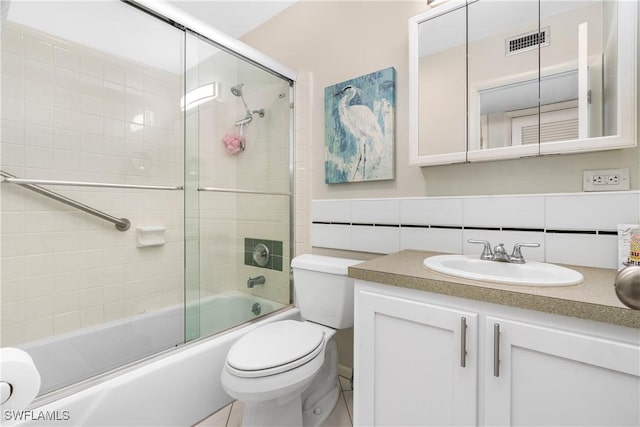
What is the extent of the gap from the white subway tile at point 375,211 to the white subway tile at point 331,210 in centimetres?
4

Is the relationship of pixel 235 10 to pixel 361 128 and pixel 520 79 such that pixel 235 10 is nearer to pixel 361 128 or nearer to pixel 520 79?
pixel 361 128

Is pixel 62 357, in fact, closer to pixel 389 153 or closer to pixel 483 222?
pixel 389 153

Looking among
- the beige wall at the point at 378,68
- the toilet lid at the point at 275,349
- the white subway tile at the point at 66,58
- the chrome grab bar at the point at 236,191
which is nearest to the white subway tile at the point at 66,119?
the white subway tile at the point at 66,58

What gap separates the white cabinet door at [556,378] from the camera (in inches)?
25.7

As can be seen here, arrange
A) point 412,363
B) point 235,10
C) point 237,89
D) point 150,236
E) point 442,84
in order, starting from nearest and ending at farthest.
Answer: point 412,363, point 442,84, point 237,89, point 150,236, point 235,10

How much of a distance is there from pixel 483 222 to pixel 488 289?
0.58 meters

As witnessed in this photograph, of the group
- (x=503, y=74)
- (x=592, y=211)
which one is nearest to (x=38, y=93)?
(x=503, y=74)

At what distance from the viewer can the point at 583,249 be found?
1.09 metres

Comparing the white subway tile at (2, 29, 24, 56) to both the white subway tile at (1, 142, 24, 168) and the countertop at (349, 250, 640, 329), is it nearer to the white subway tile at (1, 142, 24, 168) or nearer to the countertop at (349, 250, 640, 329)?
the white subway tile at (1, 142, 24, 168)

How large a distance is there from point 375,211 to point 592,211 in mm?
867

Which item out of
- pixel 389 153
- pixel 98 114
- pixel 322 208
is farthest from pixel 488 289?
pixel 98 114

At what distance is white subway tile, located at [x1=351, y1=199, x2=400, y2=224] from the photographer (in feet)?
5.06

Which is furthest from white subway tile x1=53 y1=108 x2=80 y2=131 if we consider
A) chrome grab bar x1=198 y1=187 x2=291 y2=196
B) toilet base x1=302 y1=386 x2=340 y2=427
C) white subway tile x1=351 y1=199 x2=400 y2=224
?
toilet base x1=302 y1=386 x2=340 y2=427

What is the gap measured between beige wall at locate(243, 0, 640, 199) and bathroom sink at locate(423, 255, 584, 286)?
1.11 ft
